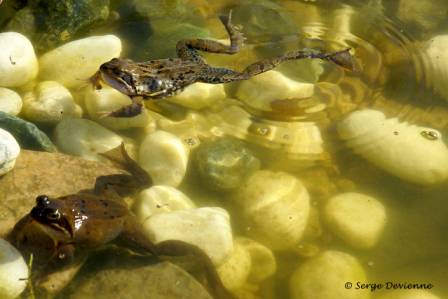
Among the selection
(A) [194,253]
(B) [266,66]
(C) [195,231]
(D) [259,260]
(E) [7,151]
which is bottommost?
(D) [259,260]

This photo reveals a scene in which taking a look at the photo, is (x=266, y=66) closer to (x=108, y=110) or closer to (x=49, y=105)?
(x=108, y=110)

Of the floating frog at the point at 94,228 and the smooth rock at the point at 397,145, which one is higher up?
the smooth rock at the point at 397,145

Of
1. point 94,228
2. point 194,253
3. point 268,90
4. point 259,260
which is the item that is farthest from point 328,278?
point 268,90

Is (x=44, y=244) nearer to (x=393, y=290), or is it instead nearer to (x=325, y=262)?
(x=325, y=262)

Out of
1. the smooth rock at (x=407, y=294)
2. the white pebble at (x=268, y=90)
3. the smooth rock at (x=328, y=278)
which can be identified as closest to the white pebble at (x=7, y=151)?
the white pebble at (x=268, y=90)

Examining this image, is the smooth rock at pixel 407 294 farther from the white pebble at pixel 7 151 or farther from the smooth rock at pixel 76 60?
the smooth rock at pixel 76 60

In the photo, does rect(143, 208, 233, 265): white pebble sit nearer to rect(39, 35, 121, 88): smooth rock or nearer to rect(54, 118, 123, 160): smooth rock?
rect(54, 118, 123, 160): smooth rock

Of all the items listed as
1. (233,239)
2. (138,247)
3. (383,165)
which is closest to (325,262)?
(233,239)
